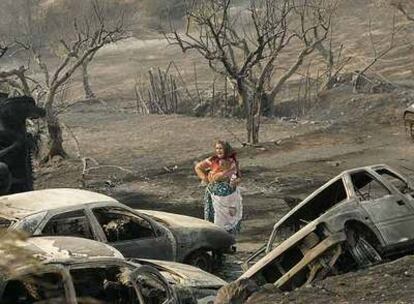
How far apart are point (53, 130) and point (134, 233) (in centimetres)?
1122

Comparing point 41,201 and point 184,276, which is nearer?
point 184,276

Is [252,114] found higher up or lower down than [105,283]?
lower down

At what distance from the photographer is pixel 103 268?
5.94m

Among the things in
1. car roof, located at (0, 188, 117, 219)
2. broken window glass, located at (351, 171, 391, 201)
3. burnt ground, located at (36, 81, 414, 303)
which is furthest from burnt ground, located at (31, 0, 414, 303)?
car roof, located at (0, 188, 117, 219)

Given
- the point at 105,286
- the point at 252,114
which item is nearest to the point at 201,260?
the point at 105,286

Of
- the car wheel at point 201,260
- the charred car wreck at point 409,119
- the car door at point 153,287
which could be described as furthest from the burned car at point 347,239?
the charred car wreck at point 409,119

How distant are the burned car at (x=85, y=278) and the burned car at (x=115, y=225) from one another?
161cm

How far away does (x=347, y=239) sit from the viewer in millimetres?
7250

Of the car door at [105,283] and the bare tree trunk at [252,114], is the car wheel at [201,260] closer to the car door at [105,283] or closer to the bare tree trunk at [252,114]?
the car door at [105,283]

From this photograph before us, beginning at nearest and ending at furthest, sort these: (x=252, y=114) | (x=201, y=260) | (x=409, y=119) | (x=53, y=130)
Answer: (x=201, y=260) < (x=409, y=119) < (x=53, y=130) < (x=252, y=114)

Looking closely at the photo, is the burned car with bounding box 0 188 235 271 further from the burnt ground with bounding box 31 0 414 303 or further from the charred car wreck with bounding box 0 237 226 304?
the charred car wreck with bounding box 0 237 226 304

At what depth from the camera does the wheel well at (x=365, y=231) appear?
7.52 meters

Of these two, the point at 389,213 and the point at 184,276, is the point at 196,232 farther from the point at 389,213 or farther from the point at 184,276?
the point at 389,213

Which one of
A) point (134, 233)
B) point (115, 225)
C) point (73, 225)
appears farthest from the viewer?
point (134, 233)
